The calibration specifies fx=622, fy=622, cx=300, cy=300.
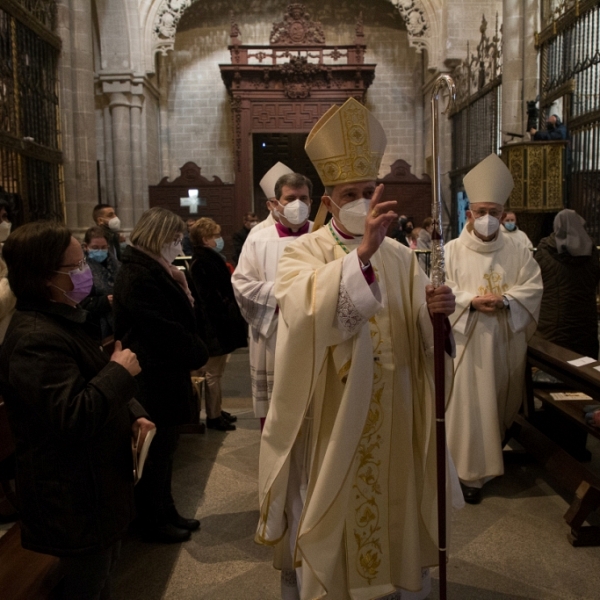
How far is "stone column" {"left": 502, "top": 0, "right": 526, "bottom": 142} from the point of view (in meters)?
8.70

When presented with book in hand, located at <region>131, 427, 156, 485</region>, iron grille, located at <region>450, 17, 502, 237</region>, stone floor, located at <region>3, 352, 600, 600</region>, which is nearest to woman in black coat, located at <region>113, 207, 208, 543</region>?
stone floor, located at <region>3, 352, 600, 600</region>

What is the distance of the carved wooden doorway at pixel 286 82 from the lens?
42.2ft

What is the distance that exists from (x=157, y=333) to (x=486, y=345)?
1.81 metres

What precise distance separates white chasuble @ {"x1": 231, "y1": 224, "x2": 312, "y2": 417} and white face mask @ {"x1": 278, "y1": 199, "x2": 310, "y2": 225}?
0.12 metres

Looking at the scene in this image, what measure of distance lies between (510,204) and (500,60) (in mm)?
3596

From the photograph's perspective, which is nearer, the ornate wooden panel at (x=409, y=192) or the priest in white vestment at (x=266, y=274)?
the priest in white vestment at (x=266, y=274)

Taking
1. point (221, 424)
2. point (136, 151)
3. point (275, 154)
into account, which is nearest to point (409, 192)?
point (275, 154)

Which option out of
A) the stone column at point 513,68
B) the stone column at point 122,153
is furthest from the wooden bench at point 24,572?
the stone column at point 122,153

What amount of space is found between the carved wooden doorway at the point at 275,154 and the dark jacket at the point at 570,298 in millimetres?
9964

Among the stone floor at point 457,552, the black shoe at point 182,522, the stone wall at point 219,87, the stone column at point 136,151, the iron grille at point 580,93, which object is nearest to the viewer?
the stone floor at point 457,552

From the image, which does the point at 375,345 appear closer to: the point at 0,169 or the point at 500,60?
the point at 0,169

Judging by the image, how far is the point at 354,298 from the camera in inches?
74.0

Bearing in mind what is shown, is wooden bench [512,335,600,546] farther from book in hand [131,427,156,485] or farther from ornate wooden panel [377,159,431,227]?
ornate wooden panel [377,159,431,227]

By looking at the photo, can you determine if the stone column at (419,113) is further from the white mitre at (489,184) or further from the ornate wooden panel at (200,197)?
the white mitre at (489,184)
